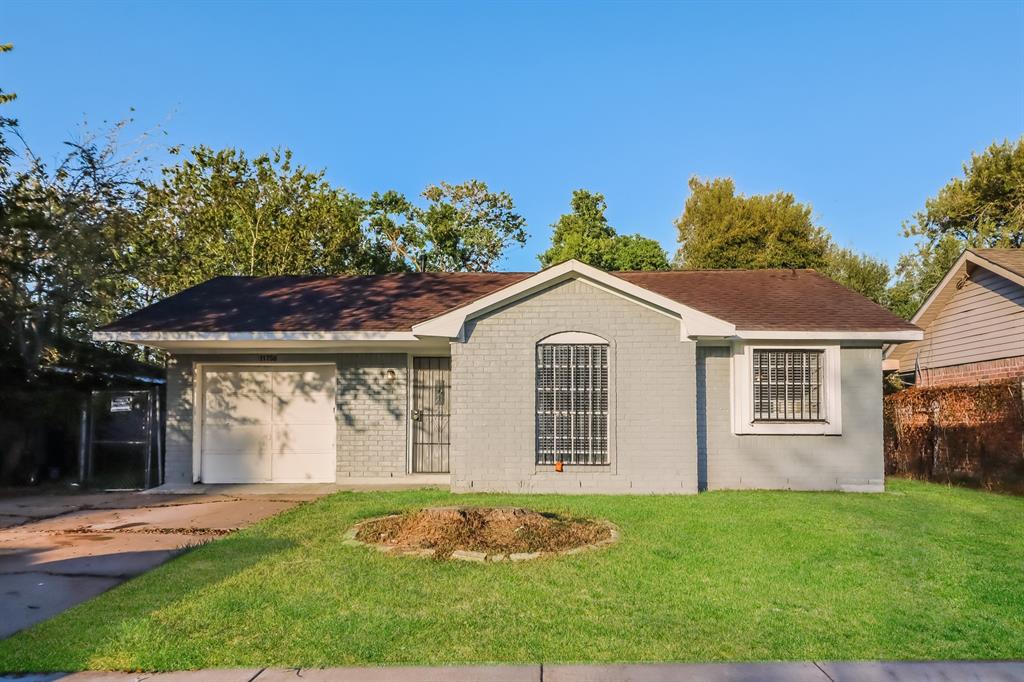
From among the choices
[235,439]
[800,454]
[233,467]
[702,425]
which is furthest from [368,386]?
[800,454]

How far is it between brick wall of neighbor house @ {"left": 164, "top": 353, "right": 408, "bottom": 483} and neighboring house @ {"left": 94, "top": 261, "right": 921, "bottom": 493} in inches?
1.0

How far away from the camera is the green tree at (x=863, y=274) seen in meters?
32.1

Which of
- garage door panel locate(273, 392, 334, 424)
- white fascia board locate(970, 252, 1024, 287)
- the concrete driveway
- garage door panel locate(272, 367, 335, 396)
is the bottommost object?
the concrete driveway

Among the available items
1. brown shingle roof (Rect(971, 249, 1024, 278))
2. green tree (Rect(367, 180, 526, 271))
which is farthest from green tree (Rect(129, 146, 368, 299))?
brown shingle roof (Rect(971, 249, 1024, 278))

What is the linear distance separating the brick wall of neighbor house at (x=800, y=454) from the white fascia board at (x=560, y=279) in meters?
1.40

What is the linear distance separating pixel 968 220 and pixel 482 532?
30197 millimetres

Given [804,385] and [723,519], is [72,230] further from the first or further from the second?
[804,385]

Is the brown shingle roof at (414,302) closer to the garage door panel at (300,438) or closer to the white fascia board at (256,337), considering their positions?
the white fascia board at (256,337)

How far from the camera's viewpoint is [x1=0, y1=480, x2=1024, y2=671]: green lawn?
534cm

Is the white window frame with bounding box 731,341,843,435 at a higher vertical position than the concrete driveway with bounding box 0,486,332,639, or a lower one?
higher

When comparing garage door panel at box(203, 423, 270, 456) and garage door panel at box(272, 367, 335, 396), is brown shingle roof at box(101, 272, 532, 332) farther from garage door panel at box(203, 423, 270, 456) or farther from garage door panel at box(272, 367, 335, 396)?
garage door panel at box(203, 423, 270, 456)

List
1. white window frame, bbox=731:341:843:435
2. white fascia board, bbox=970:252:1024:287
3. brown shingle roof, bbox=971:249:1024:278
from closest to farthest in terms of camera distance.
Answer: white window frame, bbox=731:341:843:435
white fascia board, bbox=970:252:1024:287
brown shingle roof, bbox=971:249:1024:278

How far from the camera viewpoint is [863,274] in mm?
32219

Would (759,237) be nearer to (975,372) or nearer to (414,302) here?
(975,372)
